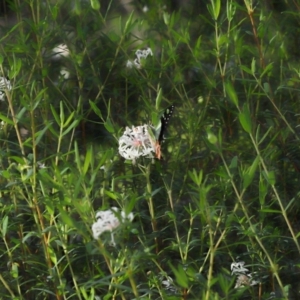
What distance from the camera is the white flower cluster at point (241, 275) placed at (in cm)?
137

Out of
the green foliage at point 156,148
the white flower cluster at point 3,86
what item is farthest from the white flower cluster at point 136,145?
the white flower cluster at point 3,86

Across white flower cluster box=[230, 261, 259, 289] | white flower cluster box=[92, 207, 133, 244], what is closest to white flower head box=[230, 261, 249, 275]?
white flower cluster box=[230, 261, 259, 289]

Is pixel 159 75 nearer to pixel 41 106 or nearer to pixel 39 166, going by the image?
pixel 41 106

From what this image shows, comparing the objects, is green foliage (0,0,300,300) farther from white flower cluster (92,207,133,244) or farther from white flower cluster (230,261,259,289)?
white flower cluster (92,207,133,244)

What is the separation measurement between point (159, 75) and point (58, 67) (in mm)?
251

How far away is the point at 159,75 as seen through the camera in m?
1.67

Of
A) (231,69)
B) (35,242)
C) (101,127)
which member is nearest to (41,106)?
(101,127)

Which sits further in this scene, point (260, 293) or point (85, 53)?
point (85, 53)

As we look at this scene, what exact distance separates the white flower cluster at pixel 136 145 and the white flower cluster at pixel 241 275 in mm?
250

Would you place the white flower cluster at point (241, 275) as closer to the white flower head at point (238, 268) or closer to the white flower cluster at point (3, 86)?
the white flower head at point (238, 268)

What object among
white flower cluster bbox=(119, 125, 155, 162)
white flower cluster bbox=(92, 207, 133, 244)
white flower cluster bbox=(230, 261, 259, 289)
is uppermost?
white flower cluster bbox=(92, 207, 133, 244)

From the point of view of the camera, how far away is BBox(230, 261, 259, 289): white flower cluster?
4.48ft

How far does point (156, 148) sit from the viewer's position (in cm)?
132

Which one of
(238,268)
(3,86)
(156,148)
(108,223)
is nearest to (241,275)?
(238,268)
